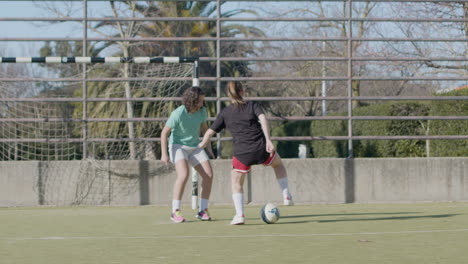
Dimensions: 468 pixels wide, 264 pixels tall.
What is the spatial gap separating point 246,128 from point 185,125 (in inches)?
35.3

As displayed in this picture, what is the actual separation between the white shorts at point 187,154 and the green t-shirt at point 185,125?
5 cm

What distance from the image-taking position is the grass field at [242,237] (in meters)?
6.19

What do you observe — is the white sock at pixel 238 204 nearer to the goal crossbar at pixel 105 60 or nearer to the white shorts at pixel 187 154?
the white shorts at pixel 187 154

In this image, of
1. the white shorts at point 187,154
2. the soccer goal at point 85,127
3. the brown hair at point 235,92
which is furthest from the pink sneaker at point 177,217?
the soccer goal at point 85,127

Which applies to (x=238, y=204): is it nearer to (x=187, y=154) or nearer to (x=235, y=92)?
(x=187, y=154)

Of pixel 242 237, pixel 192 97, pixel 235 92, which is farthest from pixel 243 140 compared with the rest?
pixel 242 237

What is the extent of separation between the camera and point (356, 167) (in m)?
12.6

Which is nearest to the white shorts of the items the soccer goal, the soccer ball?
the soccer ball

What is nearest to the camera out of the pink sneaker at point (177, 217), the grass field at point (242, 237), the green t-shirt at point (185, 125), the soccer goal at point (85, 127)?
the grass field at point (242, 237)

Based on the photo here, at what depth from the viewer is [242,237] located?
7.61 metres

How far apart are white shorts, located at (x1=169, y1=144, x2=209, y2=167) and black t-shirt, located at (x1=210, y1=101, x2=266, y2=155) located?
685 mm

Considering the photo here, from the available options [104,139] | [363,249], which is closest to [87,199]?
[104,139]

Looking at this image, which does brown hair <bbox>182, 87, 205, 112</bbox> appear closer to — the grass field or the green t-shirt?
the green t-shirt

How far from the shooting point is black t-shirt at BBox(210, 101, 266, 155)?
8961mm
